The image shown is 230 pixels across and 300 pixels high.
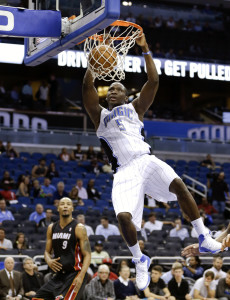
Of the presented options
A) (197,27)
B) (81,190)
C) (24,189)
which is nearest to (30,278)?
(24,189)

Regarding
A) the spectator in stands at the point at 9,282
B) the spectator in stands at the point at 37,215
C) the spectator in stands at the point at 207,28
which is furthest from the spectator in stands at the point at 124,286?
the spectator in stands at the point at 207,28

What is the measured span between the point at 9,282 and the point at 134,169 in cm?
534

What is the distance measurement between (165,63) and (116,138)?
1869 cm

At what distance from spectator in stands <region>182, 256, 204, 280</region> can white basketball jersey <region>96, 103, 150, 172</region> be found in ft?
23.7

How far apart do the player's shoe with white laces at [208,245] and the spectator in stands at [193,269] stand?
7.37 metres

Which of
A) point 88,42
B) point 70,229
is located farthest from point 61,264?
point 88,42

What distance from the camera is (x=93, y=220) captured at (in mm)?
16578

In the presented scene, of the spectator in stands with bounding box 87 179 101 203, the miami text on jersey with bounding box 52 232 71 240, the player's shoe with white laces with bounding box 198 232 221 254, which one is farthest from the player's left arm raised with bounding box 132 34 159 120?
the spectator in stands with bounding box 87 179 101 203

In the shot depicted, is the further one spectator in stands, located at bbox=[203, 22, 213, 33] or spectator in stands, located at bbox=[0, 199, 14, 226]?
spectator in stands, located at bbox=[203, 22, 213, 33]

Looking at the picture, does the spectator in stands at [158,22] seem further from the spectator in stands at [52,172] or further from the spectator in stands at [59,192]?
the spectator in stands at [59,192]

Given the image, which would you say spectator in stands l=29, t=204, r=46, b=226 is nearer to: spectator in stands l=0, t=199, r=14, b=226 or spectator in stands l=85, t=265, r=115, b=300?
spectator in stands l=0, t=199, r=14, b=226

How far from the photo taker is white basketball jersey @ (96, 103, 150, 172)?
7.34m

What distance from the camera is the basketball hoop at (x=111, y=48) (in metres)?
7.21

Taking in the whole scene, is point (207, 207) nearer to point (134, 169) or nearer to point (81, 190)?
point (81, 190)
